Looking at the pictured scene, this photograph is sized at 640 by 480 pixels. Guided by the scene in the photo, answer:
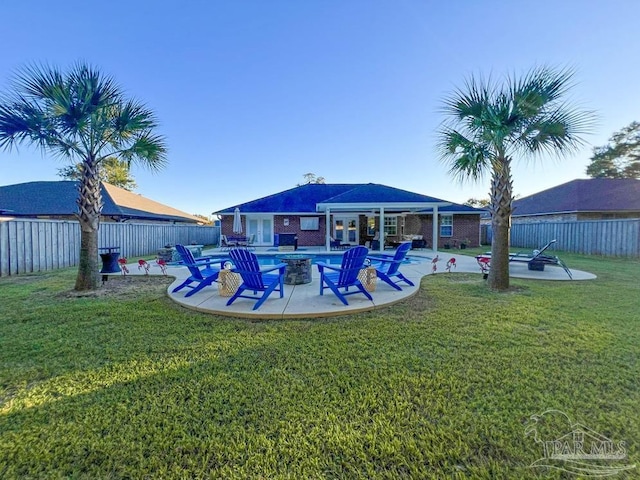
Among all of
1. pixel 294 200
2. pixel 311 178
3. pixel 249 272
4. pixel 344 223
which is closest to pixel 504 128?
pixel 249 272

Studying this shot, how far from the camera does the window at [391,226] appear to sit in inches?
856

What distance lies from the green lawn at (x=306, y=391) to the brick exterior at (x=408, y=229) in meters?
16.2

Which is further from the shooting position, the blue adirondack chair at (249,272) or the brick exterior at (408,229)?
the brick exterior at (408,229)

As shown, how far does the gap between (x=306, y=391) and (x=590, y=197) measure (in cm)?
2967

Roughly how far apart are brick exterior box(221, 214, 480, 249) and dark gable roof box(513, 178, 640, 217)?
4.18 meters

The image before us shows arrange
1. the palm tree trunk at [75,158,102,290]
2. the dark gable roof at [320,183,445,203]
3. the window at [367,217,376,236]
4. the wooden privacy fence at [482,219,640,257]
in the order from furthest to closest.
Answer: the window at [367,217,376,236] < the dark gable roof at [320,183,445,203] < the wooden privacy fence at [482,219,640,257] < the palm tree trunk at [75,158,102,290]

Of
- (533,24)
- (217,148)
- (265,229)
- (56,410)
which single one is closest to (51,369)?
(56,410)

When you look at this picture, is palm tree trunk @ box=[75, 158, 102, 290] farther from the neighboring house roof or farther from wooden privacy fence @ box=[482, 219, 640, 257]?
wooden privacy fence @ box=[482, 219, 640, 257]

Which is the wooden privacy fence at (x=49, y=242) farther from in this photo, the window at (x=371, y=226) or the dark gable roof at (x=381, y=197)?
the window at (x=371, y=226)

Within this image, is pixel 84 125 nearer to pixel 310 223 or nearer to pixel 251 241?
pixel 251 241

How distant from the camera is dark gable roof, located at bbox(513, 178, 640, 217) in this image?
67.7 ft

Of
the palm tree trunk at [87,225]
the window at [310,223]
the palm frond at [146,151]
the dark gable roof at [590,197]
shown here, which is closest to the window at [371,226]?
the window at [310,223]

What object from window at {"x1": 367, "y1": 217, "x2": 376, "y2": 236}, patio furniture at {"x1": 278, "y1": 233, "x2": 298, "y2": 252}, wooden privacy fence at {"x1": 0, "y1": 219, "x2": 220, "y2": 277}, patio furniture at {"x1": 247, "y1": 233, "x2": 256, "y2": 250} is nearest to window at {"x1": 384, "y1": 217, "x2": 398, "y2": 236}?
window at {"x1": 367, "y1": 217, "x2": 376, "y2": 236}

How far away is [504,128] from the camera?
636cm
